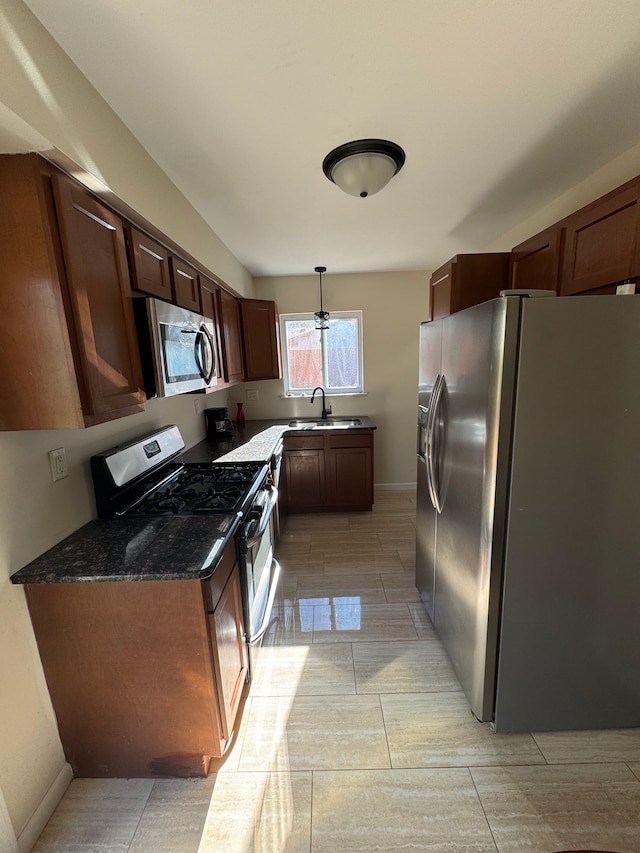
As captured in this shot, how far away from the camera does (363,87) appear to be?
121 cm

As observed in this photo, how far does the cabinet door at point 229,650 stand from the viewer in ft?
4.09

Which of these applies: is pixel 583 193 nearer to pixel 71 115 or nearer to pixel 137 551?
pixel 71 115

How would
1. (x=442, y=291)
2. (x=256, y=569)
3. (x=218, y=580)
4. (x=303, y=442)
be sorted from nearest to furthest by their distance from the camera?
(x=218, y=580) → (x=256, y=569) → (x=442, y=291) → (x=303, y=442)

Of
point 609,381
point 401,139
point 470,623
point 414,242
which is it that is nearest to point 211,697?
point 470,623

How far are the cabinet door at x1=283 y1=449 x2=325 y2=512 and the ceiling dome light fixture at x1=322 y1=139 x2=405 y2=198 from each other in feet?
7.51

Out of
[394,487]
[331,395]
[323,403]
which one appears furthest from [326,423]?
[394,487]

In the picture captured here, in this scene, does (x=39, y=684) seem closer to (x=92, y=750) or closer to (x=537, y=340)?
(x=92, y=750)

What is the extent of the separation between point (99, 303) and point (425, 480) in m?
1.82

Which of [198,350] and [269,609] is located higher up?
[198,350]

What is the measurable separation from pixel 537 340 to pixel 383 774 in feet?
5.54

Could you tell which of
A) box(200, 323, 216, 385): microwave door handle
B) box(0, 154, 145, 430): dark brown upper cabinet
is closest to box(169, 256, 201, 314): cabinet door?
box(200, 323, 216, 385): microwave door handle

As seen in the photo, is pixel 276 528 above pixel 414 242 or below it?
below

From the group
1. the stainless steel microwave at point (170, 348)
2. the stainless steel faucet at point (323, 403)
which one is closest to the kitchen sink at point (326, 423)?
the stainless steel faucet at point (323, 403)

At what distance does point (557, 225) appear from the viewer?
1774mm
